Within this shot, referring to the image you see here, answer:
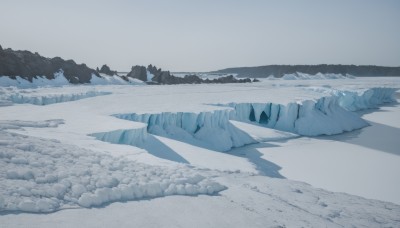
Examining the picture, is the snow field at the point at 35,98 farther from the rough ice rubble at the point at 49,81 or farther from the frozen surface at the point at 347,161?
the frozen surface at the point at 347,161

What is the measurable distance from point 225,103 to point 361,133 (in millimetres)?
6341

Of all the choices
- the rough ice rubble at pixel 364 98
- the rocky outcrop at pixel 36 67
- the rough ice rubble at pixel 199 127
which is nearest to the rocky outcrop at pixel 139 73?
the rocky outcrop at pixel 36 67

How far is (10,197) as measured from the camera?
273cm

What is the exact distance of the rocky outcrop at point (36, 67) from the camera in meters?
23.2

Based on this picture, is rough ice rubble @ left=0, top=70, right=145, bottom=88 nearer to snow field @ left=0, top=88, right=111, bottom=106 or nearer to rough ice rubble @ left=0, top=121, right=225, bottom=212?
snow field @ left=0, top=88, right=111, bottom=106

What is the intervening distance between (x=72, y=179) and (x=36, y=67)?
2527 centimetres

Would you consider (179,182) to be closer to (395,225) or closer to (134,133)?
(395,225)

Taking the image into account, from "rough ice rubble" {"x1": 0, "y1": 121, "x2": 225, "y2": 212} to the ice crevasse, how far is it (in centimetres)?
238

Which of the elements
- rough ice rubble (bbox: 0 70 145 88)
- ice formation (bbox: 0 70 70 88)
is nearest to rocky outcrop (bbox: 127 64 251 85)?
rough ice rubble (bbox: 0 70 145 88)

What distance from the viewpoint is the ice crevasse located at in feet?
32.4

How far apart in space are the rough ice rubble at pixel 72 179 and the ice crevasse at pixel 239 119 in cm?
238

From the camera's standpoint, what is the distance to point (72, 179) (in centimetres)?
329

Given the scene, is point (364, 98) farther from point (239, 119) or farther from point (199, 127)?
point (199, 127)

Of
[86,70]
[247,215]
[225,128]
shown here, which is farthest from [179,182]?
[86,70]
